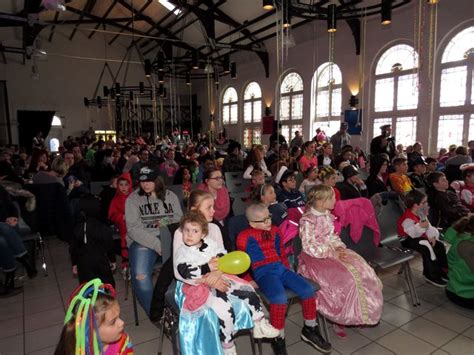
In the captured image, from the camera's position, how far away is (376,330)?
2.62 meters

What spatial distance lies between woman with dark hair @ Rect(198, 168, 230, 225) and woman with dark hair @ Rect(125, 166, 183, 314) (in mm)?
480

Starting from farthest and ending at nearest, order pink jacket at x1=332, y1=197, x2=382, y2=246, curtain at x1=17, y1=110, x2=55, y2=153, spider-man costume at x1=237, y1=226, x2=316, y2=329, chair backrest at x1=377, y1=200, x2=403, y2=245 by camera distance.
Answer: curtain at x1=17, y1=110, x2=55, y2=153
chair backrest at x1=377, y1=200, x2=403, y2=245
pink jacket at x1=332, y1=197, x2=382, y2=246
spider-man costume at x1=237, y1=226, x2=316, y2=329

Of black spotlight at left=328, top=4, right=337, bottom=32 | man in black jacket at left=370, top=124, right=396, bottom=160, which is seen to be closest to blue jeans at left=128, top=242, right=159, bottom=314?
black spotlight at left=328, top=4, right=337, bottom=32

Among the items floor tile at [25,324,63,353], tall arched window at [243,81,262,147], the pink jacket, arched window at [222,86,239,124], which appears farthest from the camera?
arched window at [222,86,239,124]

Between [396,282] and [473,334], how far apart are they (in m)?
0.94

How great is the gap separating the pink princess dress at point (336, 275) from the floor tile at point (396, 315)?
0.45m

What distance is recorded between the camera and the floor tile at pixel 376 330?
255 centimetres

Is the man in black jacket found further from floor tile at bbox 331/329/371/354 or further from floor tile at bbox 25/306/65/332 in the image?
floor tile at bbox 25/306/65/332

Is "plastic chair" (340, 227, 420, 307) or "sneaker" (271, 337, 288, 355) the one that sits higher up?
"plastic chair" (340, 227, 420, 307)

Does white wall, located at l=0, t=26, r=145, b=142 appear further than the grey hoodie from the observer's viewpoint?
Yes

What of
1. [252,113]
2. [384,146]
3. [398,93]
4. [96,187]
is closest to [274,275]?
[96,187]

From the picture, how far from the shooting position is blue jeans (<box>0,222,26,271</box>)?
10.6ft

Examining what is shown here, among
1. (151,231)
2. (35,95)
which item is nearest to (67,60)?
(35,95)

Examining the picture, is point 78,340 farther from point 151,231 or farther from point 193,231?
point 151,231
